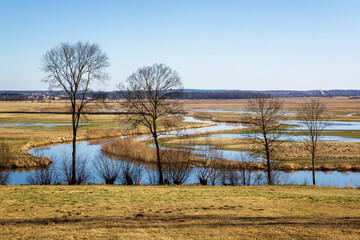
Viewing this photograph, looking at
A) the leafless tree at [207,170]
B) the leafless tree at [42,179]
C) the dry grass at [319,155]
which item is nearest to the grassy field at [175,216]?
the leafless tree at [42,179]

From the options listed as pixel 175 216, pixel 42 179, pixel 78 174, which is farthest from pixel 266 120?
pixel 175 216

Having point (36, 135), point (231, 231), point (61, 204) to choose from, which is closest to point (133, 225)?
point (231, 231)

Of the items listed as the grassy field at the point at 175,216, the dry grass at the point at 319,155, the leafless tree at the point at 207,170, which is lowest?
the dry grass at the point at 319,155

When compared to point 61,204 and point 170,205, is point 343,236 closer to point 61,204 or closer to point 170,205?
point 170,205

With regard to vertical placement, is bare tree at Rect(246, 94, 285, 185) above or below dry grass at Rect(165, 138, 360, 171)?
above

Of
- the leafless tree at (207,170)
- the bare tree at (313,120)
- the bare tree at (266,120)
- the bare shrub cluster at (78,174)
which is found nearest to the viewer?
the bare shrub cluster at (78,174)

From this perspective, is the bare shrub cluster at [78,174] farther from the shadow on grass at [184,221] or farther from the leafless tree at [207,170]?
the shadow on grass at [184,221]

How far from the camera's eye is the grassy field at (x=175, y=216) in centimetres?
1077

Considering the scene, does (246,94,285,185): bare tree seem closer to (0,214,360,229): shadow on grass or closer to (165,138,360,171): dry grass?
(165,138,360,171): dry grass

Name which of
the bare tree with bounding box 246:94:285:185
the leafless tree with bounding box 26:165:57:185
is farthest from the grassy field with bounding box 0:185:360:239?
the bare tree with bounding box 246:94:285:185

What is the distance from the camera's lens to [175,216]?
13.0 metres

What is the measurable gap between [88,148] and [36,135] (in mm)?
15498

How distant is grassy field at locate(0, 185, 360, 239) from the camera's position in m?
10.8

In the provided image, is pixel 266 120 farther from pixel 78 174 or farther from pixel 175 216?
pixel 175 216
